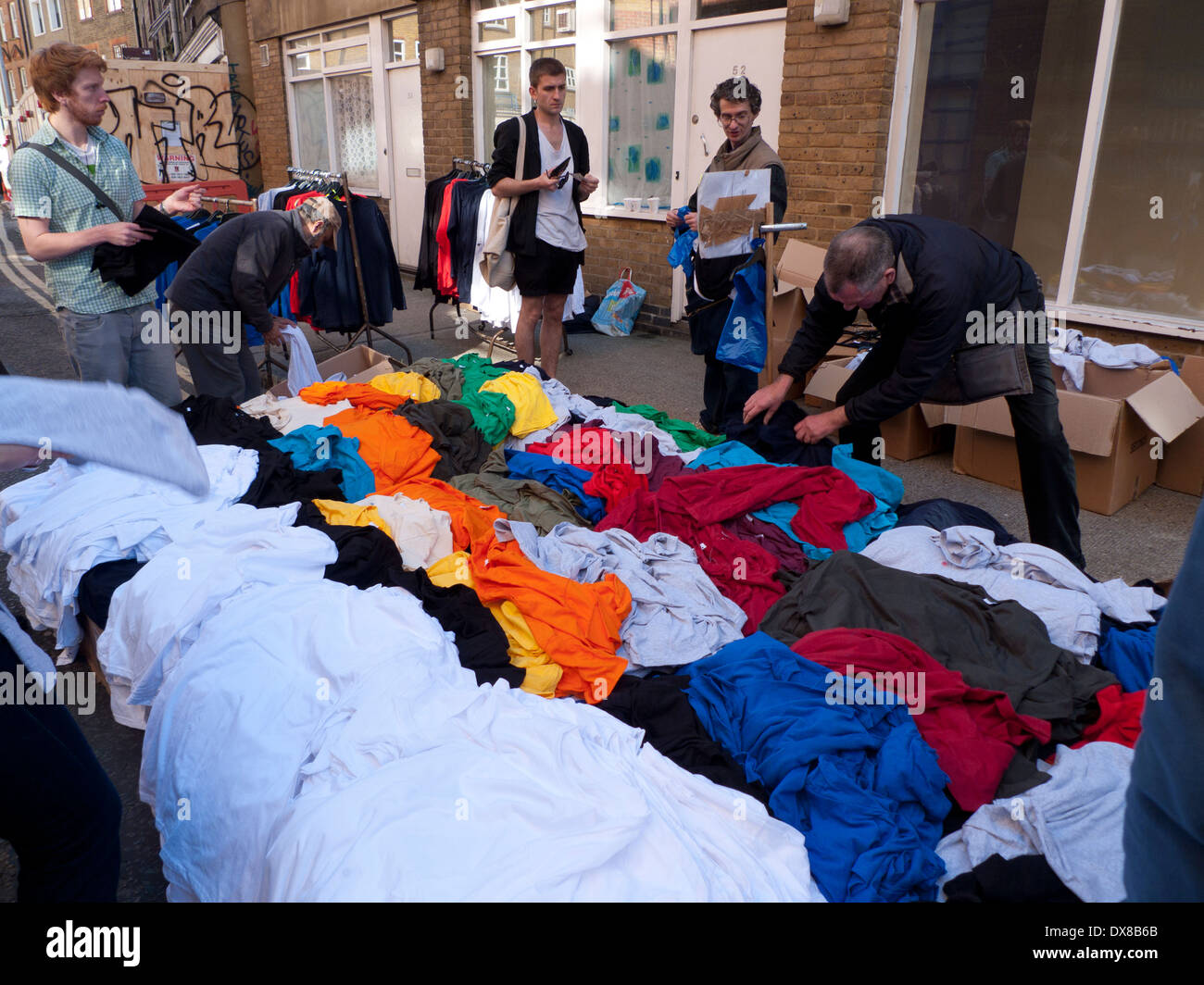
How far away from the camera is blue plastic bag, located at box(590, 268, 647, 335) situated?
27.3ft

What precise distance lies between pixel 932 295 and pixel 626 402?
10.4 ft

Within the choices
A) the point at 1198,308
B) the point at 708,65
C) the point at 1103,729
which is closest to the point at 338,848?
the point at 1103,729

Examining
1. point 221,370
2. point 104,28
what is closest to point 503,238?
point 221,370

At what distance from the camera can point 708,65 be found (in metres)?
7.35

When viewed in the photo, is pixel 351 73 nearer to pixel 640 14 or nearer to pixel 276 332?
pixel 640 14

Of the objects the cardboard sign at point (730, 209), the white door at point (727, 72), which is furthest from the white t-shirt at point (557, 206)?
the white door at point (727, 72)

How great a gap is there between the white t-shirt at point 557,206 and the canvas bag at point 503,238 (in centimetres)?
13

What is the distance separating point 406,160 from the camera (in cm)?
1124

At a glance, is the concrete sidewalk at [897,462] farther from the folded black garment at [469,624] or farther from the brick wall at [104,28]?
the brick wall at [104,28]

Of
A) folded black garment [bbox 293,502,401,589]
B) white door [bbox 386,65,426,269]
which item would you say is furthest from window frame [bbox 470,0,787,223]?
folded black garment [bbox 293,502,401,589]

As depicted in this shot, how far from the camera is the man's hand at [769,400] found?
404 centimetres
